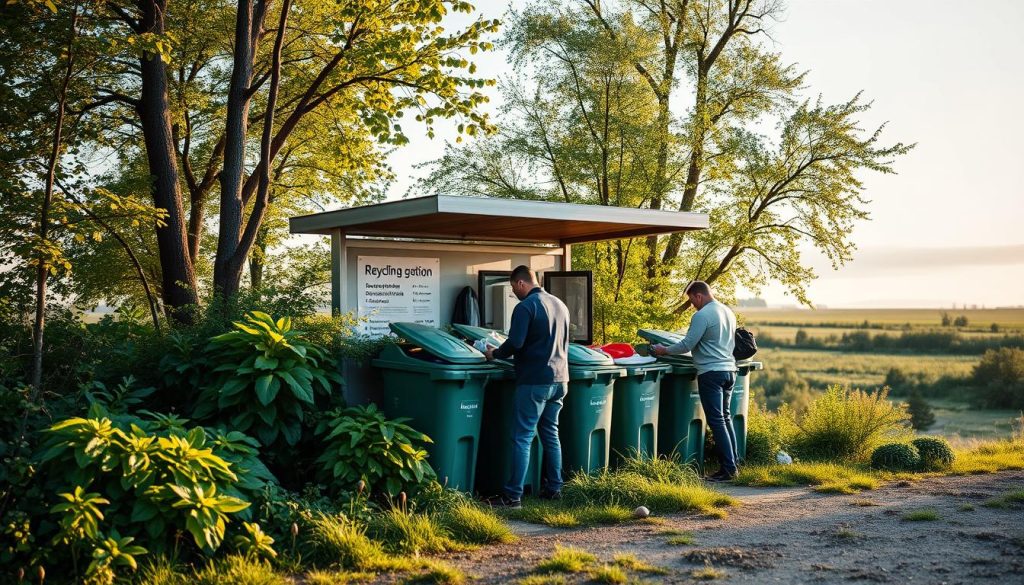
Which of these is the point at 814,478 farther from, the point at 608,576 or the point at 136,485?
the point at 136,485

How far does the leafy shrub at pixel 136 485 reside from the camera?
481 cm

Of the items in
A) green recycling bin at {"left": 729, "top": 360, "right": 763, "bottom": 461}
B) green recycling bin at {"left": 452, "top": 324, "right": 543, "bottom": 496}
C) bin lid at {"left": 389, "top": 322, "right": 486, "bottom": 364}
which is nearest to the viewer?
bin lid at {"left": 389, "top": 322, "right": 486, "bottom": 364}

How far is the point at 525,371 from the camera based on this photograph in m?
7.16

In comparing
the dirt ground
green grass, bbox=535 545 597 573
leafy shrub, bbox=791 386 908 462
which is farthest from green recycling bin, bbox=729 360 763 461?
green grass, bbox=535 545 597 573

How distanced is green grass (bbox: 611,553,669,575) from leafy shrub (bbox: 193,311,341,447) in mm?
2463

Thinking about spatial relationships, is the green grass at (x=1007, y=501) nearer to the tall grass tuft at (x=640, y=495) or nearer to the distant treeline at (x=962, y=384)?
the tall grass tuft at (x=640, y=495)

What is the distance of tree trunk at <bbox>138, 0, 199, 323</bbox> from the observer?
12.0m

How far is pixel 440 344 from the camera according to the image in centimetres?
731

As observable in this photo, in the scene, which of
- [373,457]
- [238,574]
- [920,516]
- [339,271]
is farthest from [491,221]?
[238,574]

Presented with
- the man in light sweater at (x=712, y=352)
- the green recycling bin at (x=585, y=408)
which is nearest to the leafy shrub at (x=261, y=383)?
the green recycling bin at (x=585, y=408)

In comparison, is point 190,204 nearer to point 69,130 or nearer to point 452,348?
point 69,130

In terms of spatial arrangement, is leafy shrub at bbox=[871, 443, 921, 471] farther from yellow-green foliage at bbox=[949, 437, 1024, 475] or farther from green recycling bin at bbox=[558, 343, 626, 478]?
green recycling bin at bbox=[558, 343, 626, 478]

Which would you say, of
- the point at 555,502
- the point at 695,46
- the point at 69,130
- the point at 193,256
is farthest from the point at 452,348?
the point at 695,46

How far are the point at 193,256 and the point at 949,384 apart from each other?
5603 cm
